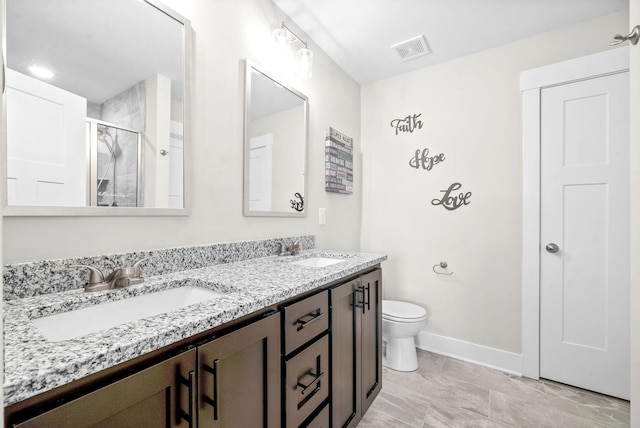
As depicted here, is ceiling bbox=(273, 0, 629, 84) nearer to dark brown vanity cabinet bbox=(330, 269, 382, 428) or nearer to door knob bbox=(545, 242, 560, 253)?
door knob bbox=(545, 242, 560, 253)

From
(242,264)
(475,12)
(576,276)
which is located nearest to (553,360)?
(576,276)

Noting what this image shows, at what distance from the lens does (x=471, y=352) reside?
2371 millimetres

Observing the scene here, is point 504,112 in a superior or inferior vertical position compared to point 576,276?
superior

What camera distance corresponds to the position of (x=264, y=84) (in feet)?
5.87

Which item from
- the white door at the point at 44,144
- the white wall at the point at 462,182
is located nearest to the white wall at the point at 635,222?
the white wall at the point at 462,182

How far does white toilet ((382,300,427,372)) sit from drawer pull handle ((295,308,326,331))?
111 centimetres

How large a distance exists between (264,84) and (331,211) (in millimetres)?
1092

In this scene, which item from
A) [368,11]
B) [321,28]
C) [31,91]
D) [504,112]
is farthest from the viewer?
[504,112]

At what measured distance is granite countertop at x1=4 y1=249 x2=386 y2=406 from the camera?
1.75 ft

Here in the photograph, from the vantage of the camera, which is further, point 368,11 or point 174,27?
point 368,11

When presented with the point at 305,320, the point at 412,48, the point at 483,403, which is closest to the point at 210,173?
the point at 305,320

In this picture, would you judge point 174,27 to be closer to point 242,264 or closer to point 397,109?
point 242,264

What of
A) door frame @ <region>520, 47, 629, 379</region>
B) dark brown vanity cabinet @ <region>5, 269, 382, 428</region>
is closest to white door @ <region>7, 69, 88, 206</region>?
dark brown vanity cabinet @ <region>5, 269, 382, 428</region>

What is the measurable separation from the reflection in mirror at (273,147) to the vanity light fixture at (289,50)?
0.51 feet
